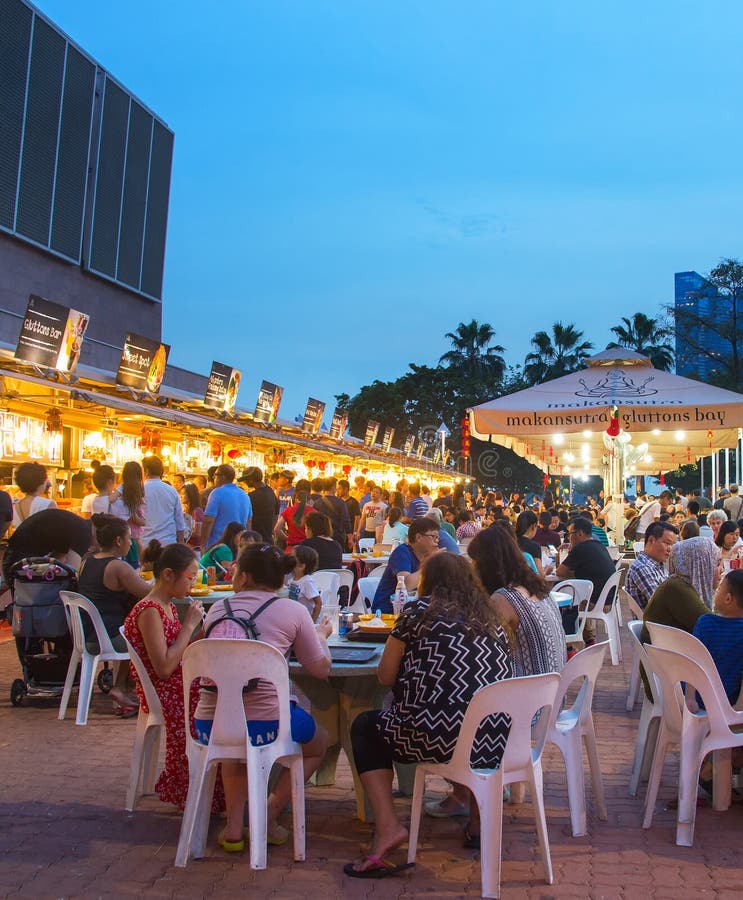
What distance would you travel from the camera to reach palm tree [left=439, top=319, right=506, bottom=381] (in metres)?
65.7

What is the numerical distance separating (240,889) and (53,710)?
3.75m

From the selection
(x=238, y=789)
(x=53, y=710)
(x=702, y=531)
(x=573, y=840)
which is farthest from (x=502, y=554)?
(x=702, y=531)

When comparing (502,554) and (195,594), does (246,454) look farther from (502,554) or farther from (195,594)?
(502,554)

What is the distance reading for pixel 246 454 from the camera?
1811cm

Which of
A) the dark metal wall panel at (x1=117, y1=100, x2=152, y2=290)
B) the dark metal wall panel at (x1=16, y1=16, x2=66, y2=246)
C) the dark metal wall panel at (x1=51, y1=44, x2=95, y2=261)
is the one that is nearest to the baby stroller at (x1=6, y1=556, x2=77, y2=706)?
the dark metal wall panel at (x1=16, y1=16, x2=66, y2=246)

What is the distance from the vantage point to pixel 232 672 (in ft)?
13.1

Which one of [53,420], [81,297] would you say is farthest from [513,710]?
[81,297]

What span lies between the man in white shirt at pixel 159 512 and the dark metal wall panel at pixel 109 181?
16.1 m

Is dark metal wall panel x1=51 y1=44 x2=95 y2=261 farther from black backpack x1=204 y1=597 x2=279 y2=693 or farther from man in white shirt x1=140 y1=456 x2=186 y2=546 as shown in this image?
black backpack x1=204 y1=597 x2=279 y2=693

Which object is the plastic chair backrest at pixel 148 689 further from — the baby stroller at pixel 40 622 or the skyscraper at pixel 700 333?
the skyscraper at pixel 700 333

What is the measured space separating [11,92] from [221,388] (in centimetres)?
926

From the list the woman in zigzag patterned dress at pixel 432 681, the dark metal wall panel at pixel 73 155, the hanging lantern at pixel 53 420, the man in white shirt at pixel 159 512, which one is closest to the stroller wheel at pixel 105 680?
the man in white shirt at pixel 159 512

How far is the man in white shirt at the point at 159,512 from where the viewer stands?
9.13 m

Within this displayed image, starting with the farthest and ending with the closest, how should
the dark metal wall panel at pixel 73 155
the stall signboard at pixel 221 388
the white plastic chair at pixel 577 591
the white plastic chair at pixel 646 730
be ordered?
the dark metal wall panel at pixel 73 155, the stall signboard at pixel 221 388, the white plastic chair at pixel 577 591, the white plastic chair at pixel 646 730
